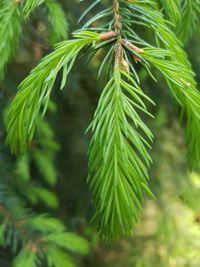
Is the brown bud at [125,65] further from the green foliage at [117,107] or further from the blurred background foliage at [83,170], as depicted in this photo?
the blurred background foliage at [83,170]

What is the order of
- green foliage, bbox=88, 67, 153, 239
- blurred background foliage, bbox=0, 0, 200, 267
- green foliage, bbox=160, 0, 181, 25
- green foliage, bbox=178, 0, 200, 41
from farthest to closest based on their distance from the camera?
1. blurred background foliage, bbox=0, 0, 200, 267
2. green foliage, bbox=178, 0, 200, 41
3. green foliage, bbox=160, 0, 181, 25
4. green foliage, bbox=88, 67, 153, 239

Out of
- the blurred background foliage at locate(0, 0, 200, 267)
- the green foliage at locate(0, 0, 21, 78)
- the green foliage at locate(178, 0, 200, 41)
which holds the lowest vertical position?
the blurred background foliage at locate(0, 0, 200, 267)

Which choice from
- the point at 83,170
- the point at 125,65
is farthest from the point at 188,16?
the point at 83,170

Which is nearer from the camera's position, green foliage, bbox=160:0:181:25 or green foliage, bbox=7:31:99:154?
green foliage, bbox=7:31:99:154

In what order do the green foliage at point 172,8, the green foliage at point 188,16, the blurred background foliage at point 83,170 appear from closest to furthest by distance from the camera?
the green foliage at point 172,8 → the green foliage at point 188,16 → the blurred background foliage at point 83,170

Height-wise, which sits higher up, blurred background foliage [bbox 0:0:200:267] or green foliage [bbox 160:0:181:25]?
green foliage [bbox 160:0:181:25]

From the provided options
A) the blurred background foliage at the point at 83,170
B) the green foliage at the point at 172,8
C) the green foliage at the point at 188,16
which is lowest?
the blurred background foliage at the point at 83,170

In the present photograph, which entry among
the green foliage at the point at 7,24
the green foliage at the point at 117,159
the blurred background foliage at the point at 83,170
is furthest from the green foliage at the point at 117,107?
the blurred background foliage at the point at 83,170

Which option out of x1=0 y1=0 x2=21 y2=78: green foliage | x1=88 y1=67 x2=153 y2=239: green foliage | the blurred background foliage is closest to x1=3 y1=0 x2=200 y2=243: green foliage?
x1=88 y1=67 x2=153 y2=239: green foliage

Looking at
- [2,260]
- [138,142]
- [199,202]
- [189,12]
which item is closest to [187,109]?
[138,142]

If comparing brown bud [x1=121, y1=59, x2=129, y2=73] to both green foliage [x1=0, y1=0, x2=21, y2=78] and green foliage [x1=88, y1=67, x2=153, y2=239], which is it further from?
green foliage [x1=0, y1=0, x2=21, y2=78]
